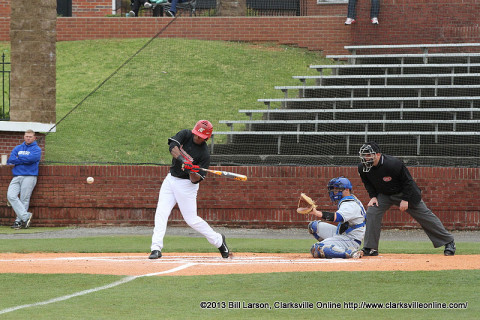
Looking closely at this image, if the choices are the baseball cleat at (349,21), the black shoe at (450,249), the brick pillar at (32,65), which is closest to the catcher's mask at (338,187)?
the black shoe at (450,249)

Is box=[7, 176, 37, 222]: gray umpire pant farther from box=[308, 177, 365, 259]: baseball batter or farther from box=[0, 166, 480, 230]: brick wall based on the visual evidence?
box=[308, 177, 365, 259]: baseball batter

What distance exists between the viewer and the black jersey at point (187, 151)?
11.1 metres

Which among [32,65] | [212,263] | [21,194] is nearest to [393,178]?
[212,263]

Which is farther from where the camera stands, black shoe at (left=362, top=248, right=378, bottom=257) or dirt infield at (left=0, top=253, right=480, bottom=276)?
black shoe at (left=362, top=248, right=378, bottom=257)

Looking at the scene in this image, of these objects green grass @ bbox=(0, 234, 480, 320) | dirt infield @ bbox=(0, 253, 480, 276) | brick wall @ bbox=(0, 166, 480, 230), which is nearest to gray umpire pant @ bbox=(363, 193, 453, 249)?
dirt infield @ bbox=(0, 253, 480, 276)

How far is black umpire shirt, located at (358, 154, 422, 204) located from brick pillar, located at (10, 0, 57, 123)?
955 cm

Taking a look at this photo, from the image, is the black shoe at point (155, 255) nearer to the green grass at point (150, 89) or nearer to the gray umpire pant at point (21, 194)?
the gray umpire pant at point (21, 194)

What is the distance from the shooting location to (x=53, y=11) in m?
19.4

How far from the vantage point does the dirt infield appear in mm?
9883

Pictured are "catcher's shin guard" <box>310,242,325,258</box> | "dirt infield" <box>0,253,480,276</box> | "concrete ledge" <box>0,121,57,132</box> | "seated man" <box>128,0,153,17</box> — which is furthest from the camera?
"seated man" <box>128,0,153,17</box>

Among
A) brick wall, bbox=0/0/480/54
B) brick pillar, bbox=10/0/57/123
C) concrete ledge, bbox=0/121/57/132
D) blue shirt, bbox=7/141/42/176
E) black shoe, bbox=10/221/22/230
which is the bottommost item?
black shoe, bbox=10/221/22/230

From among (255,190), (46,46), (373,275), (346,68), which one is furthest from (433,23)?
(373,275)

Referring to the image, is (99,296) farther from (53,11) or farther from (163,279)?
(53,11)

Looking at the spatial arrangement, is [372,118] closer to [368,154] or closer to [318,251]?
[368,154]
